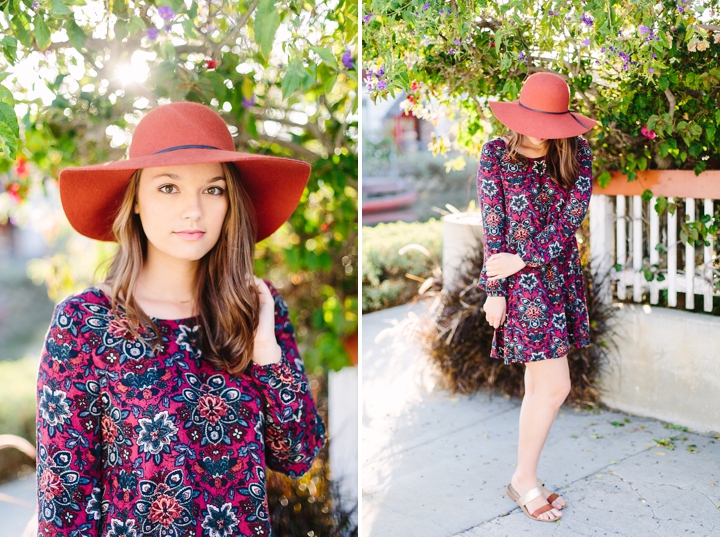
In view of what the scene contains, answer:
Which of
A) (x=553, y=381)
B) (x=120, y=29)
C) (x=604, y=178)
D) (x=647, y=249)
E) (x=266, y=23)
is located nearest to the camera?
(x=266, y=23)

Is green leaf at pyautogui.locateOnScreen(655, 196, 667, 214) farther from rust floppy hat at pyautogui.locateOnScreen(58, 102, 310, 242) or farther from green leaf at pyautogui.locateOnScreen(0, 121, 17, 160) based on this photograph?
green leaf at pyautogui.locateOnScreen(0, 121, 17, 160)

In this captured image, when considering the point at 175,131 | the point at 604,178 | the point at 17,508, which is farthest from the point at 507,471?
the point at 17,508

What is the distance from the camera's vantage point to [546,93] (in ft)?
8.23

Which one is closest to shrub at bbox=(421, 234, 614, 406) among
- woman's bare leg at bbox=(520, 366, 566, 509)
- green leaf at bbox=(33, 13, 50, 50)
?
woman's bare leg at bbox=(520, 366, 566, 509)

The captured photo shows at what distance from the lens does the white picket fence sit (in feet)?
11.7

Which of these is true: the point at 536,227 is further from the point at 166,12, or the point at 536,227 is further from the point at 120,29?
the point at 120,29

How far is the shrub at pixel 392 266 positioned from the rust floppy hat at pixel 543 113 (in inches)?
156

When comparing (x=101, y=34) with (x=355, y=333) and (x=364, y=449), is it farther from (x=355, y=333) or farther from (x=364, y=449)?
(x=364, y=449)

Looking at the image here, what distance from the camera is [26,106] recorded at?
9.57ft

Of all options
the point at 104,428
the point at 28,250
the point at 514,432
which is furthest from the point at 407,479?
the point at 28,250

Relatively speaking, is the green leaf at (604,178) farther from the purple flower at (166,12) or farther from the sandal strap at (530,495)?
the purple flower at (166,12)

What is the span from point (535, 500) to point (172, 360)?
1.65 metres

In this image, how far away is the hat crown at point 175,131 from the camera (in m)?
1.79

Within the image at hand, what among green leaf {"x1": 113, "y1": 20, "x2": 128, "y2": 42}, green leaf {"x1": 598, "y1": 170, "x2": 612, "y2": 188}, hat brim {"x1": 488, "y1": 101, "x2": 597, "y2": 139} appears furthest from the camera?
green leaf {"x1": 598, "y1": 170, "x2": 612, "y2": 188}
